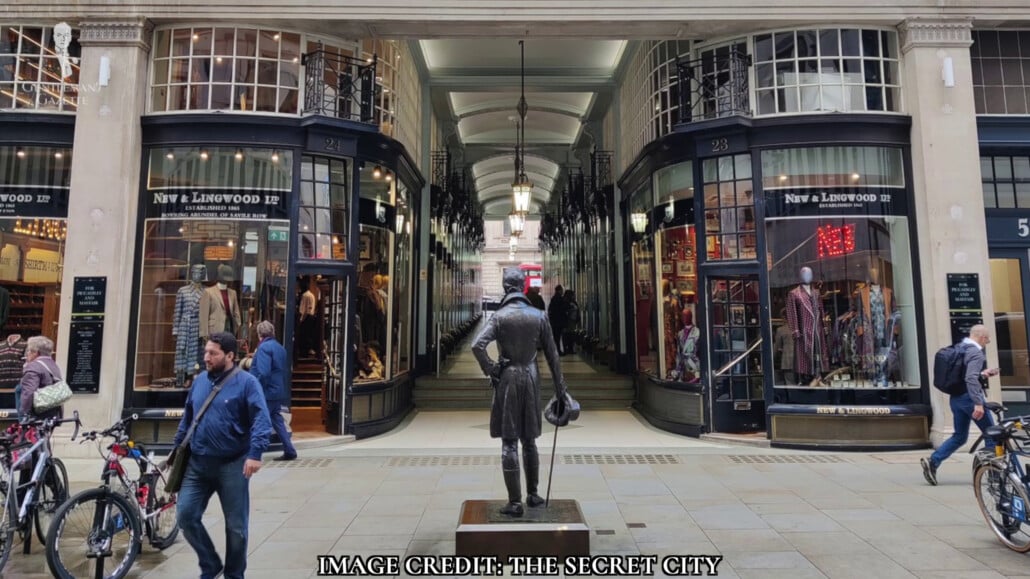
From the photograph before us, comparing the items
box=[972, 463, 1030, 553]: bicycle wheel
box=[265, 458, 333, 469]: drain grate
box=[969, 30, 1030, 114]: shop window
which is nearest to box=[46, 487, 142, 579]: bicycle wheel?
box=[265, 458, 333, 469]: drain grate

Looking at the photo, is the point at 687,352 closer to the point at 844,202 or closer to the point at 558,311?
the point at 844,202

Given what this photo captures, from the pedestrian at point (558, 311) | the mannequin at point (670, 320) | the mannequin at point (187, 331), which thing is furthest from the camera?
the pedestrian at point (558, 311)

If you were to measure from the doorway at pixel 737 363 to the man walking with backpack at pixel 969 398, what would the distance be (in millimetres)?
2691

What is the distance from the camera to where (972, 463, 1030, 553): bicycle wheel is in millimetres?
4262

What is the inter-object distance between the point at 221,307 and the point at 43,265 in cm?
263

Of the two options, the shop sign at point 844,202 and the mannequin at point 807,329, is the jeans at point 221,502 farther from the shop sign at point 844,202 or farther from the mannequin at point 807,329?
the shop sign at point 844,202

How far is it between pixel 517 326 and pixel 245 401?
2.03m

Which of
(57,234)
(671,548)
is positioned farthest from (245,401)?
(57,234)

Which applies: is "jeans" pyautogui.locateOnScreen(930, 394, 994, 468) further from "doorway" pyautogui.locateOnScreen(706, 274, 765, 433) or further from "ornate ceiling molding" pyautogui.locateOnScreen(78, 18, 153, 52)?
"ornate ceiling molding" pyautogui.locateOnScreen(78, 18, 153, 52)

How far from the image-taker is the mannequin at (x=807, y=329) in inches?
327

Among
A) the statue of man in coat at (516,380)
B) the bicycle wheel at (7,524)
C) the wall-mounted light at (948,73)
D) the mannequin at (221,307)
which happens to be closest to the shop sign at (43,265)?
the mannequin at (221,307)

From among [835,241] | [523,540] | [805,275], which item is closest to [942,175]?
[835,241]

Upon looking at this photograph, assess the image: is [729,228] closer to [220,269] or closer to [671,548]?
[671,548]

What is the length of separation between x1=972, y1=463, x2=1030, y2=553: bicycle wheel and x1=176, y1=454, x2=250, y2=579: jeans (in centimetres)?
556
